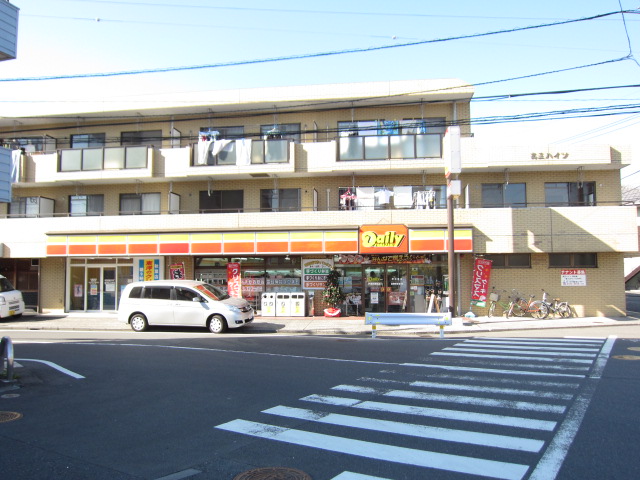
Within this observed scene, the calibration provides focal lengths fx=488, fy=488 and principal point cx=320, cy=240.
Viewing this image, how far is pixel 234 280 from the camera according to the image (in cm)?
2142

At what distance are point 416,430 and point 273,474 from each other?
6.58 feet

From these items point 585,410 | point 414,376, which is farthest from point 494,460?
point 414,376

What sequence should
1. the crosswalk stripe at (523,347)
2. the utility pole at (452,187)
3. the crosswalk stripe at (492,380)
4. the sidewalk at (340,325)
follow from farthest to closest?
1. the utility pole at (452,187)
2. the sidewalk at (340,325)
3. the crosswalk stripe at (523,347)
4. the crosswalk stripe at (492,380)

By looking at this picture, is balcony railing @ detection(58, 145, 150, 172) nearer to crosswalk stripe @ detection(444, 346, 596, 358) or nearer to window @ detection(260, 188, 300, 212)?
window @ detection(260, 188, 300, 212)

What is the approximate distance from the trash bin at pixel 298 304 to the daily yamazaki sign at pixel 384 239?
326 cm

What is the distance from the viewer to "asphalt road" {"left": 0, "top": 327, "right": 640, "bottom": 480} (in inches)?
191

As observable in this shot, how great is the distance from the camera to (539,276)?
1989 cm

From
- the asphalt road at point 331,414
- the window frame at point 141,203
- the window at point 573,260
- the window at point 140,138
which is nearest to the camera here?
the asphalt road at point 331,414

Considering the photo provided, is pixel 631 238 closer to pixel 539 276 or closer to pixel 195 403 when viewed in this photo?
pixel 539 276

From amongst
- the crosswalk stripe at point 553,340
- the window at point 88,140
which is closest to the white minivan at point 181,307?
the crosswalk stripe at point 553,340

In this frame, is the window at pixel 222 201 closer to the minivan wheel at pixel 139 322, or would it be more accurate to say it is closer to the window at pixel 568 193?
the minivan wheel at pixel 139 322

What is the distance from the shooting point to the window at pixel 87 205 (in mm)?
23562

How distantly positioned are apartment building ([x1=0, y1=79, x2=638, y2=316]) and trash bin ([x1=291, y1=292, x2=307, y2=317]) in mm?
463

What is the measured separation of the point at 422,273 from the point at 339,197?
492 cm
